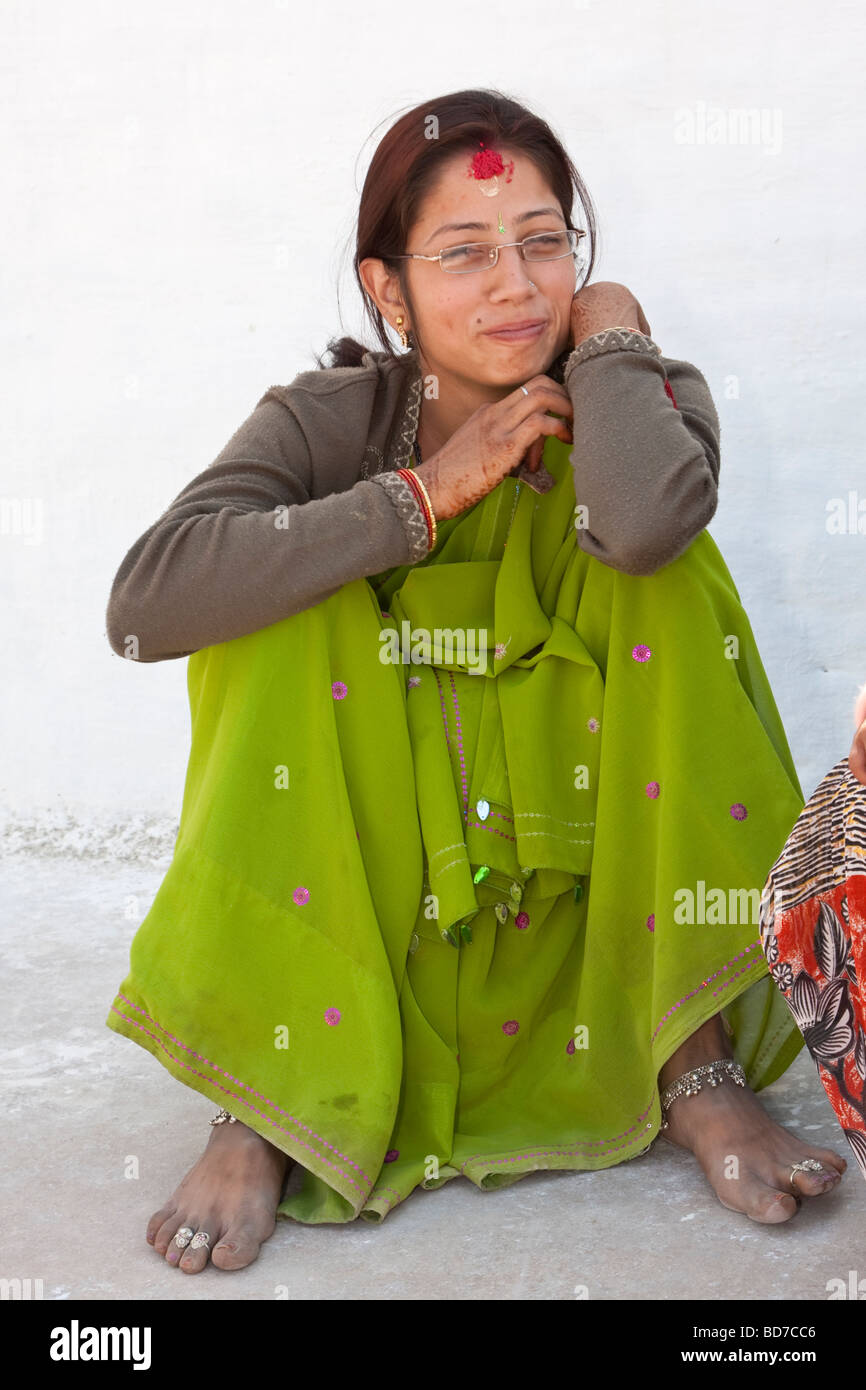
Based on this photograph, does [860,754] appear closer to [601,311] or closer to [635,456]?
[635,456]

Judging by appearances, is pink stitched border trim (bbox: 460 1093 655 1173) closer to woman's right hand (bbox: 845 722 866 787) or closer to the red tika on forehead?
woman's right hand (bbox: 845 722 866 787)

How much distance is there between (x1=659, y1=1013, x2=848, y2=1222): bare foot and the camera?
1733 mm

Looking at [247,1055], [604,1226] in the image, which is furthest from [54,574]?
[604,1226]

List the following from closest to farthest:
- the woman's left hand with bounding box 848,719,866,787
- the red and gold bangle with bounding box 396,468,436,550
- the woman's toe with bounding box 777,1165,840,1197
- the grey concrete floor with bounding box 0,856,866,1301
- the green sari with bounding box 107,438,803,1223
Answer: the woman's left hand with bounding box 848,719,866,787
the grey concrete floor with bounding box 0,856,866,1301
the woman's toe with bounding box 777,1165,840,1197
the green sari with bounding box 107,438,803,1223
the red and gold bangle with bounding box 396,468,436,550

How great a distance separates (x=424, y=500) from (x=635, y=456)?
0.89 feet

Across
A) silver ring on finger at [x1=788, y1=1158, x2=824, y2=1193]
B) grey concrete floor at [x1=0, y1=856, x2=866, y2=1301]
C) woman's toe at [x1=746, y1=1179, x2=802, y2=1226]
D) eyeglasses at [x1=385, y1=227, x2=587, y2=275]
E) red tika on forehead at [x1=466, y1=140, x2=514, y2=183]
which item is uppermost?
red tika on forehead at [x1=466, y1=140, x2=514, y2=183]

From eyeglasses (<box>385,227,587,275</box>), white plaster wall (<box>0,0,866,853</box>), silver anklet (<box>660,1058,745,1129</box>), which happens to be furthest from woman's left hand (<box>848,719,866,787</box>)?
white plaster wall (<box>0,0,866,853</box>)

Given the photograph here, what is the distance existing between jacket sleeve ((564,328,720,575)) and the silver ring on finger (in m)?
0.71

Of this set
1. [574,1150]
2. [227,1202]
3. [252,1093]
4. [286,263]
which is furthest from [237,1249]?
[286,263]

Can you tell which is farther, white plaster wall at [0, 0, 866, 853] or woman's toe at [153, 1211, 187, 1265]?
white plaster wall at [0, 0, 866, 853]

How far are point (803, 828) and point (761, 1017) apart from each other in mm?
644

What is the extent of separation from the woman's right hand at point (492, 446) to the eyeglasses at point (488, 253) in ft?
0.58

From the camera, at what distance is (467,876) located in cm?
189

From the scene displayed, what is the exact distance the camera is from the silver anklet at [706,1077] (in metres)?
1.89
